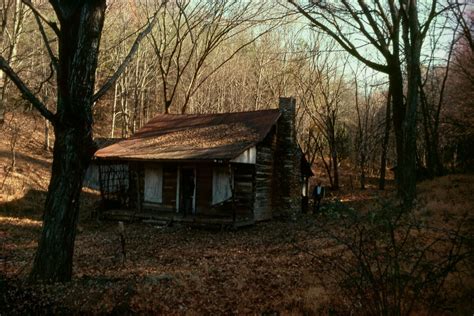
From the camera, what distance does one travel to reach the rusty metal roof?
56.5 ft

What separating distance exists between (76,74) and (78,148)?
1380mm

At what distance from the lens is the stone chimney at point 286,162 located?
20516 millimetres

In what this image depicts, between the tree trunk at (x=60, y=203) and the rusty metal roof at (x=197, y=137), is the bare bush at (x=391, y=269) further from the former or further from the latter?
the rusty metal roof at (x=197, y=137)

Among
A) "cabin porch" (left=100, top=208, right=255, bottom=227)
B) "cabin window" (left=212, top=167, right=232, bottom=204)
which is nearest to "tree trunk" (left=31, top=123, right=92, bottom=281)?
"cabin porch" (left=100, top=208, right=255, bottom=227)

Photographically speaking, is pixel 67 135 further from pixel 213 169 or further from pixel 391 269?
pixel 213 169

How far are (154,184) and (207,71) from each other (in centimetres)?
2162

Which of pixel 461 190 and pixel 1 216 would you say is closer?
pixel 1 216

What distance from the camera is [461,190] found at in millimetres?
18719

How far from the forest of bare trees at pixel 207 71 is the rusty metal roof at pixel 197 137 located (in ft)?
9.16

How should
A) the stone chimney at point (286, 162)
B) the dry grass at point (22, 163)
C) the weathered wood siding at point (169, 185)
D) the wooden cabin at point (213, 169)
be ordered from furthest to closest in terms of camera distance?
the stone chimney at point (286, 162), the dry grass at point (22, 163), the weathered wood siding at point (169, 185), the wooden cabin at point (213, 169)

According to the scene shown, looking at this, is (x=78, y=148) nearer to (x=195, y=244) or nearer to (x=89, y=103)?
(x=89, y=103)

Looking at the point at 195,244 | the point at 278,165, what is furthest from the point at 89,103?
the point at 278,165

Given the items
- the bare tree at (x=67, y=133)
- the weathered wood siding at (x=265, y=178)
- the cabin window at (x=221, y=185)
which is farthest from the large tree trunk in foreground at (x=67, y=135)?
the weathered wood siding at (x=265, y=178)

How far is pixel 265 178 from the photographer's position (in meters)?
19.5
